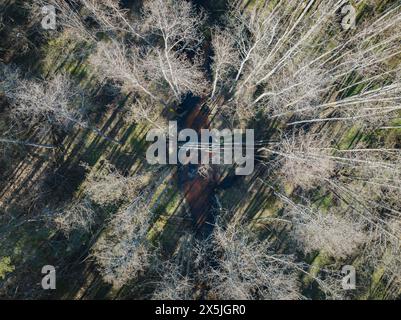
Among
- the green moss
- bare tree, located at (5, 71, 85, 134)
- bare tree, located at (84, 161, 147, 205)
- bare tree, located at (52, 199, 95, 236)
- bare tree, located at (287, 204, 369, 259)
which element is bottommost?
the green moss

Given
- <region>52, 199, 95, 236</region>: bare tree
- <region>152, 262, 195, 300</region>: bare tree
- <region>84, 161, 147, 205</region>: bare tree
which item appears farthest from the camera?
<region>84, 161, 147, 205</region>: bare tree

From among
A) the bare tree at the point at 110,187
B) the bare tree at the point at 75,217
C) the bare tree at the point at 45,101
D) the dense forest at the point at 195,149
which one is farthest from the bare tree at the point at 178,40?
the bare tree at the point at 75,217

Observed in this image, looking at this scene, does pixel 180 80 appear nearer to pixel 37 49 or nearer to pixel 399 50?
pixel 37 49

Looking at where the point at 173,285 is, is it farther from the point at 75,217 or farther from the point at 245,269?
the point at 75,217

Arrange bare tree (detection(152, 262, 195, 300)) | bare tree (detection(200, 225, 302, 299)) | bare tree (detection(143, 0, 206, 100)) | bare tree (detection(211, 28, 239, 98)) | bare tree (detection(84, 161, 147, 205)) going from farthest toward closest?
bare tree (detection(84, 161, 147, 205)), bare tree (detection(211, 28, 239, 98)), bare tree (detection(143, 0, 206, 100)), bare tree (detection(152, 262, 195, 300)), bare tree (detection(200, 225, 302, 299))

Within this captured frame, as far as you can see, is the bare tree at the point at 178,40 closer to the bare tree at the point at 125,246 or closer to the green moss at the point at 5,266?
the bare tree at the point at 125,246

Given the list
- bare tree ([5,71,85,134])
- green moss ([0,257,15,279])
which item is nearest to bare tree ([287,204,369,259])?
bare tree ([5,71,85,134])

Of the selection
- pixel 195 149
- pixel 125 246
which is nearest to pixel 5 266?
pixel 125 246

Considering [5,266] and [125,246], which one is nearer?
[5,266]

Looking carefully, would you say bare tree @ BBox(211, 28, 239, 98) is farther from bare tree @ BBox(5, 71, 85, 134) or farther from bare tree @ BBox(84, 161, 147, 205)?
bare tree @ BBox(5, 71, 85, 134)
